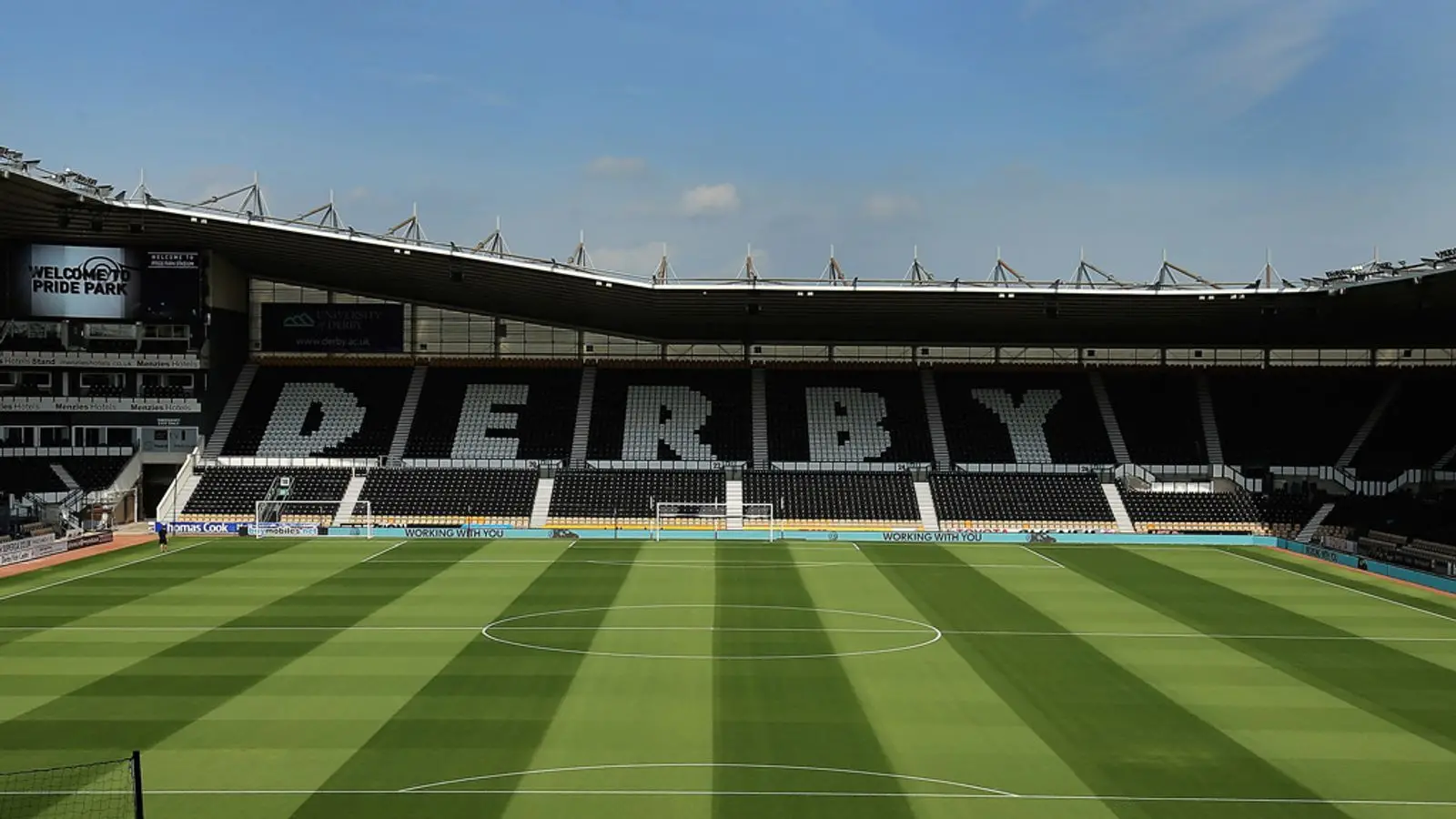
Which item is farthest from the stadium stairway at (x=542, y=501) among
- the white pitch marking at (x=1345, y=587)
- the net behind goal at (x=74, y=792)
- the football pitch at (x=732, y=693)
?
the net behind goal at (x=74, y=792)

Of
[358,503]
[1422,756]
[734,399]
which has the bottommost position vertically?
[1422,756]

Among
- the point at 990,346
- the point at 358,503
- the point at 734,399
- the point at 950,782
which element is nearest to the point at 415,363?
the point at 358,503

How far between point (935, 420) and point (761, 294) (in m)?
13.5

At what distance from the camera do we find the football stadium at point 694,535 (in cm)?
1672

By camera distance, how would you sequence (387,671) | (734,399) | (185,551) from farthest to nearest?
(734,399)
(185,551)
(387,671)

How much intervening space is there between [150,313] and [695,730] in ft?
132

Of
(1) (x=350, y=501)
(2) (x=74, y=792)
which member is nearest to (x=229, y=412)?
(1) (x=350, y=501)

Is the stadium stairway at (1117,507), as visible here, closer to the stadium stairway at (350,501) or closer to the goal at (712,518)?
the goal at (712,518)

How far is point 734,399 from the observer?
56.7 meters

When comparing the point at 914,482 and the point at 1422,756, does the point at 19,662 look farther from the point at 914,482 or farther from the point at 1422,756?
the point at 914,482

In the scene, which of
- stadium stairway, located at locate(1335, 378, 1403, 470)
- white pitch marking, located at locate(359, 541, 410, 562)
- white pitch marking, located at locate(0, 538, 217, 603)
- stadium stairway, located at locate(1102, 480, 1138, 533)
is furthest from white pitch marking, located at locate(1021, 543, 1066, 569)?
white pitch marking, located at locate(0, 538, 217, 603)

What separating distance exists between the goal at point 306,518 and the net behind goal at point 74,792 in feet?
97.0

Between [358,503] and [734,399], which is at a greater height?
[734,399]

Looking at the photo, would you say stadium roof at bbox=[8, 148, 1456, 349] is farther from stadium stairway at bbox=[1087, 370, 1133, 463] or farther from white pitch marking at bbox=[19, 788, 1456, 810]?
white pitch marking at bbox=[19, 788, 1456, 810]
